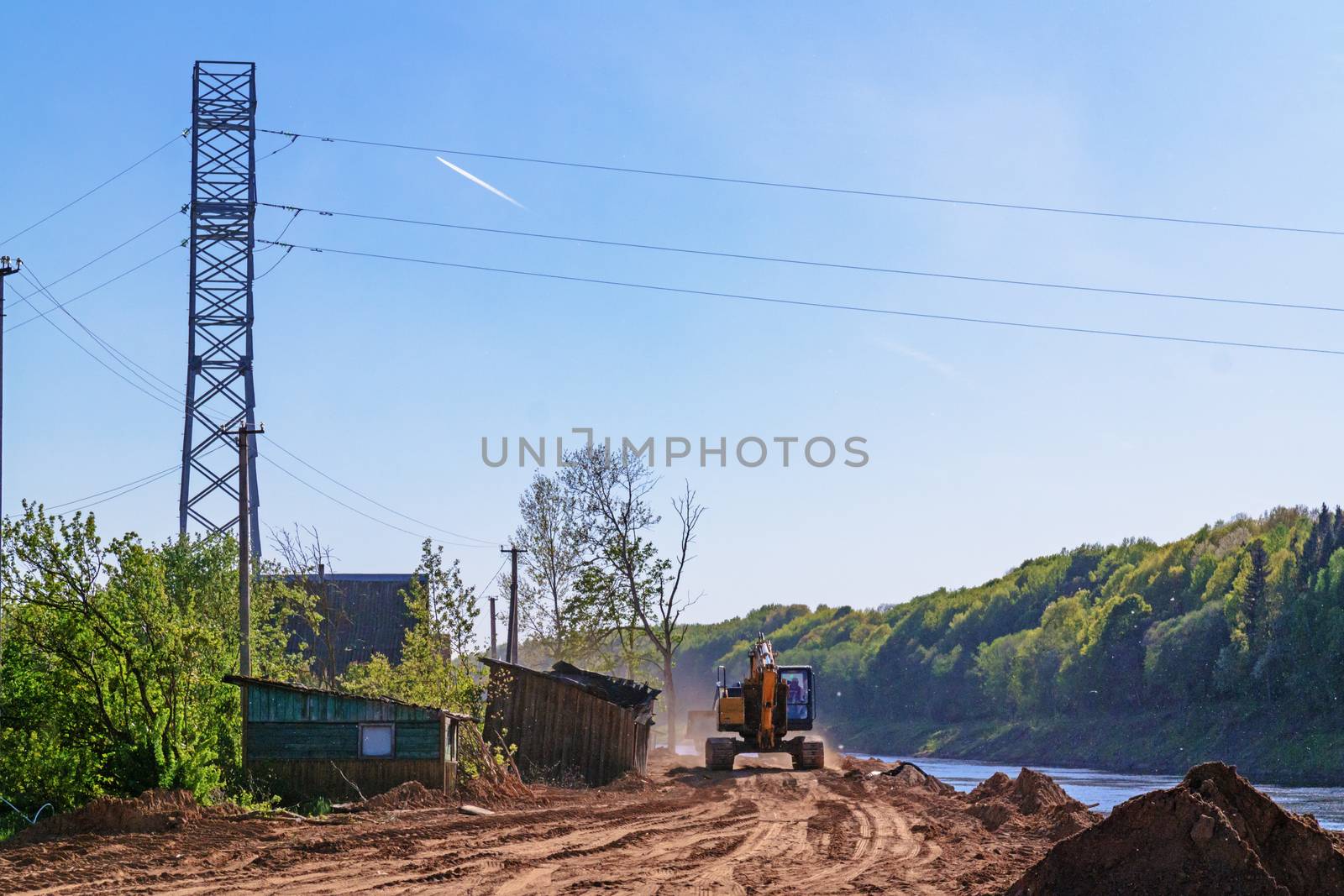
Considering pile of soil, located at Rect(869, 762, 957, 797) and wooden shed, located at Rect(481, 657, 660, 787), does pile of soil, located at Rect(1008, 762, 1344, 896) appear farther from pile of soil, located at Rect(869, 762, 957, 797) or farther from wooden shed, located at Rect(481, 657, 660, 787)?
wooden shed, located at Rect(481, 657, 660, 787)

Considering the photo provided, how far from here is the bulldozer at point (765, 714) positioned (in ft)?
134

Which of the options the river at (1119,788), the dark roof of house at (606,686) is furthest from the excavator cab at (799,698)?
the river at (1119,788)

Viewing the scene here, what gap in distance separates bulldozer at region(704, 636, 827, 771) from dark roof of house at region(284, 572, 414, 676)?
15159 millimetres

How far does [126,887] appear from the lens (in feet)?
56.2

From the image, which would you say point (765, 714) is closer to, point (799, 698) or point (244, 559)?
point (799, 698)

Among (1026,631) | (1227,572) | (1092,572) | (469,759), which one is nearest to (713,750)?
(469,759)

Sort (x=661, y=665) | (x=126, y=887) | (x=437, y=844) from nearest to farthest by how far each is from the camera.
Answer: (x=126, y=887), (x=437, y=844), (x=661, y=665)

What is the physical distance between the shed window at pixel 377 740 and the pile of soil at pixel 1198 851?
1641 centimetres

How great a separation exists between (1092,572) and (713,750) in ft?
323

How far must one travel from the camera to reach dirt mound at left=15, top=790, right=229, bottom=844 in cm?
2238

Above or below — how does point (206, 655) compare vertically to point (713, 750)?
above

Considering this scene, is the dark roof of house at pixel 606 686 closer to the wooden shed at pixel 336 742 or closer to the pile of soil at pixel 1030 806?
the wooden shed at pixel 336 742

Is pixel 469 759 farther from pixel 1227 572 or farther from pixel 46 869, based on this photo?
pixel 1227 572

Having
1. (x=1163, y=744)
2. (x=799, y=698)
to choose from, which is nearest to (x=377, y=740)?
(x=799, y=698)
